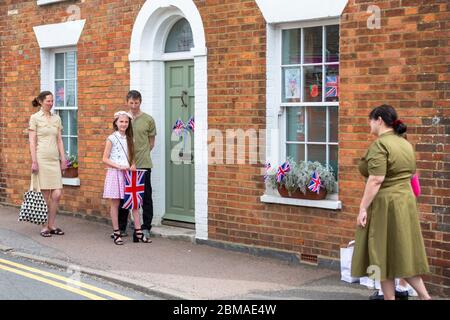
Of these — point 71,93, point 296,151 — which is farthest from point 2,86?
point 296,151

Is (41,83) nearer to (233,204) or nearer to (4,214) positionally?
(4,214)

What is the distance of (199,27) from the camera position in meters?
10.4

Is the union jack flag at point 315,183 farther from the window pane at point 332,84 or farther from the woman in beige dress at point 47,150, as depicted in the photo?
the woman in beige dress at point 47,150

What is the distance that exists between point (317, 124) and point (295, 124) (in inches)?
13.9

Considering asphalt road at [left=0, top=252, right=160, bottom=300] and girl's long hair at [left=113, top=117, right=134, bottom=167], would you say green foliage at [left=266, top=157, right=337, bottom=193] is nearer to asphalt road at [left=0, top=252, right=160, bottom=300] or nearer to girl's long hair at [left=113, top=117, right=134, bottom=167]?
girl's long hair at [left=113, top=117, right=134, bottom=167]

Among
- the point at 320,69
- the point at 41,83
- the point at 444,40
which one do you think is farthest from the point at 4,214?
the point at 444,40

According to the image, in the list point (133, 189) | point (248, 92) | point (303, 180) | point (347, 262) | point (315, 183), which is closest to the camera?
point (347, 262)

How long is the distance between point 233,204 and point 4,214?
5.11 metres

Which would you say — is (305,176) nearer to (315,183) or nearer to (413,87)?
(315,183)

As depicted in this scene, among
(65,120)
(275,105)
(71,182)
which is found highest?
(275,105)

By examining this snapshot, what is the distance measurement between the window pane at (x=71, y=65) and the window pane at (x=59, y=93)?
0.26 meters

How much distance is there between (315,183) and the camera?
8.97m

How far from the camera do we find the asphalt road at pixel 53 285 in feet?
25.2

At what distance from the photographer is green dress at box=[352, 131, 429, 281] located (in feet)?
22.0
